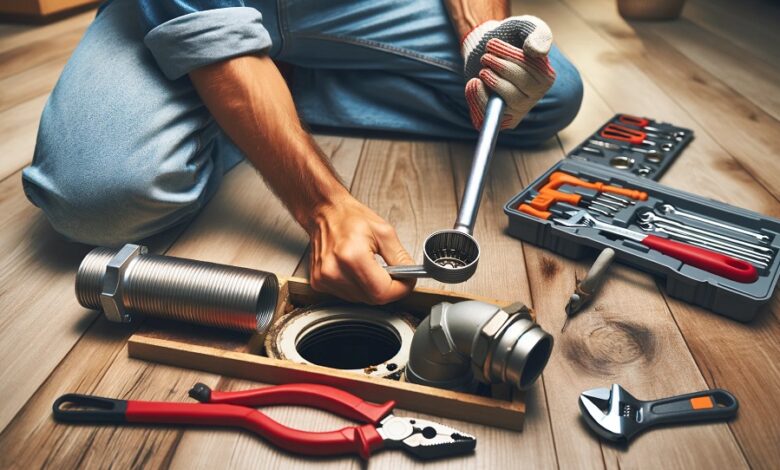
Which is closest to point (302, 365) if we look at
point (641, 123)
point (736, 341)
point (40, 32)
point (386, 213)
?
point (386, 213)

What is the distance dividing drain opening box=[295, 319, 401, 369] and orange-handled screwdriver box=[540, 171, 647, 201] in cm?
47

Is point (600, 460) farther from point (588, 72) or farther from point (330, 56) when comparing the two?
point (588, 72)

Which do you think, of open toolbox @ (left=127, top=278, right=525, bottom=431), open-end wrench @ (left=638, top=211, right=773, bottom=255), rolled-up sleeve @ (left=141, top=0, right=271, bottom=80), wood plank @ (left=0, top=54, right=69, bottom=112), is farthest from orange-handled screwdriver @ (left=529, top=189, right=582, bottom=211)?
wood plank @ (left=0, top=54, right=69, bottom=112)

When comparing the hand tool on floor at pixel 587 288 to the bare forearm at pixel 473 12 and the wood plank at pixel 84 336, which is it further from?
the bare forearm at pixel 473 12

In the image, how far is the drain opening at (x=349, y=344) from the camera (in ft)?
3.14

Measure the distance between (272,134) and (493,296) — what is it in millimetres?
424

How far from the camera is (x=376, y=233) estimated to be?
3.11 ft

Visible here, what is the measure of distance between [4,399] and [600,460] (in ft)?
2.37

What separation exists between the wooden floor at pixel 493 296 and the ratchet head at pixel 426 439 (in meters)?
0.02

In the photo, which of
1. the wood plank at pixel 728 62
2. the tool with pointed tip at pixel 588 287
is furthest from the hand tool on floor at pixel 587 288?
the wood plank at pixel 728 62

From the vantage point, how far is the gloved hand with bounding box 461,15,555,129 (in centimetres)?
109

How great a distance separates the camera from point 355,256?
884 mm

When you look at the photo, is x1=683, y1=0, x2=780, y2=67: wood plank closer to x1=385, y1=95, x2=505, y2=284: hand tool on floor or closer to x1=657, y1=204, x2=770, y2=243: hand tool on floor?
x1=657, y1=204, x2=770, y2=243: hand tool on floor

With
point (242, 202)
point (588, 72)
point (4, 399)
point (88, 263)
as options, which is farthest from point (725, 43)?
point (4, 399)
